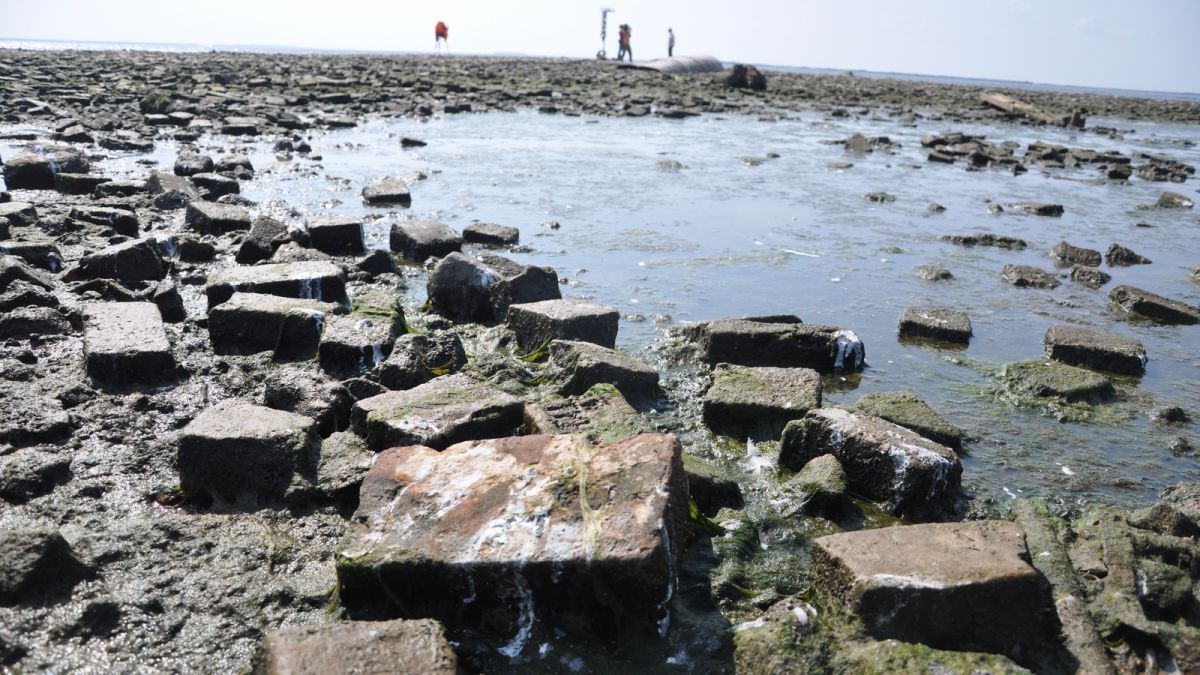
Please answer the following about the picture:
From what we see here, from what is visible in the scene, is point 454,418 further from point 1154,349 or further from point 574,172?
point 574,172

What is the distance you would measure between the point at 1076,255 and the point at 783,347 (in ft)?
14.3

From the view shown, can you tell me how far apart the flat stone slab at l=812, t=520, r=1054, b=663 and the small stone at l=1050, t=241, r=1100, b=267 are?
603 cm

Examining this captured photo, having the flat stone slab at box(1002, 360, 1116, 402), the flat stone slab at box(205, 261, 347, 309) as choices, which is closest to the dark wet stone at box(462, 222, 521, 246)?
the flat stone slab at box(205, 261, 347, 309)

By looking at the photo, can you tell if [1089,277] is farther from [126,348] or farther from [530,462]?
[126,348]

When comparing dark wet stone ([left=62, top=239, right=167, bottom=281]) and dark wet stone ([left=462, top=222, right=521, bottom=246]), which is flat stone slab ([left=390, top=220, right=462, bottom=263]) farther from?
dark wet stone ([left=62, top=239, right=167, bottom=281])

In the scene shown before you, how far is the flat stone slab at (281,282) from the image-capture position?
4996mm

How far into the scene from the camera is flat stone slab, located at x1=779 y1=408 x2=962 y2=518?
325cm

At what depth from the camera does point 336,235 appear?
653 cm

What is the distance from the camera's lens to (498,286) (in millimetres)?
5238

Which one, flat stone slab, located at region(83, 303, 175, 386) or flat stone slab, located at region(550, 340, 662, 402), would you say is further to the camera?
flat stone slab, located at region(550, 340, 662, 402)

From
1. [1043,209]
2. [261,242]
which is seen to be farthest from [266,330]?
[1043,209]

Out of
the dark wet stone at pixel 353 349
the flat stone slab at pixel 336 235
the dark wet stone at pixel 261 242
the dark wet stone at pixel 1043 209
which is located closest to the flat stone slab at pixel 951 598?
the dark wet stone at pixel 353 349

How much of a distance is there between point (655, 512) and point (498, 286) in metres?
3.06

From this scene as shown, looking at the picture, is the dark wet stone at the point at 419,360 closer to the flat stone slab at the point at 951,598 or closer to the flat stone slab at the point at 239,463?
the flat stone slab at the point at 239,463
